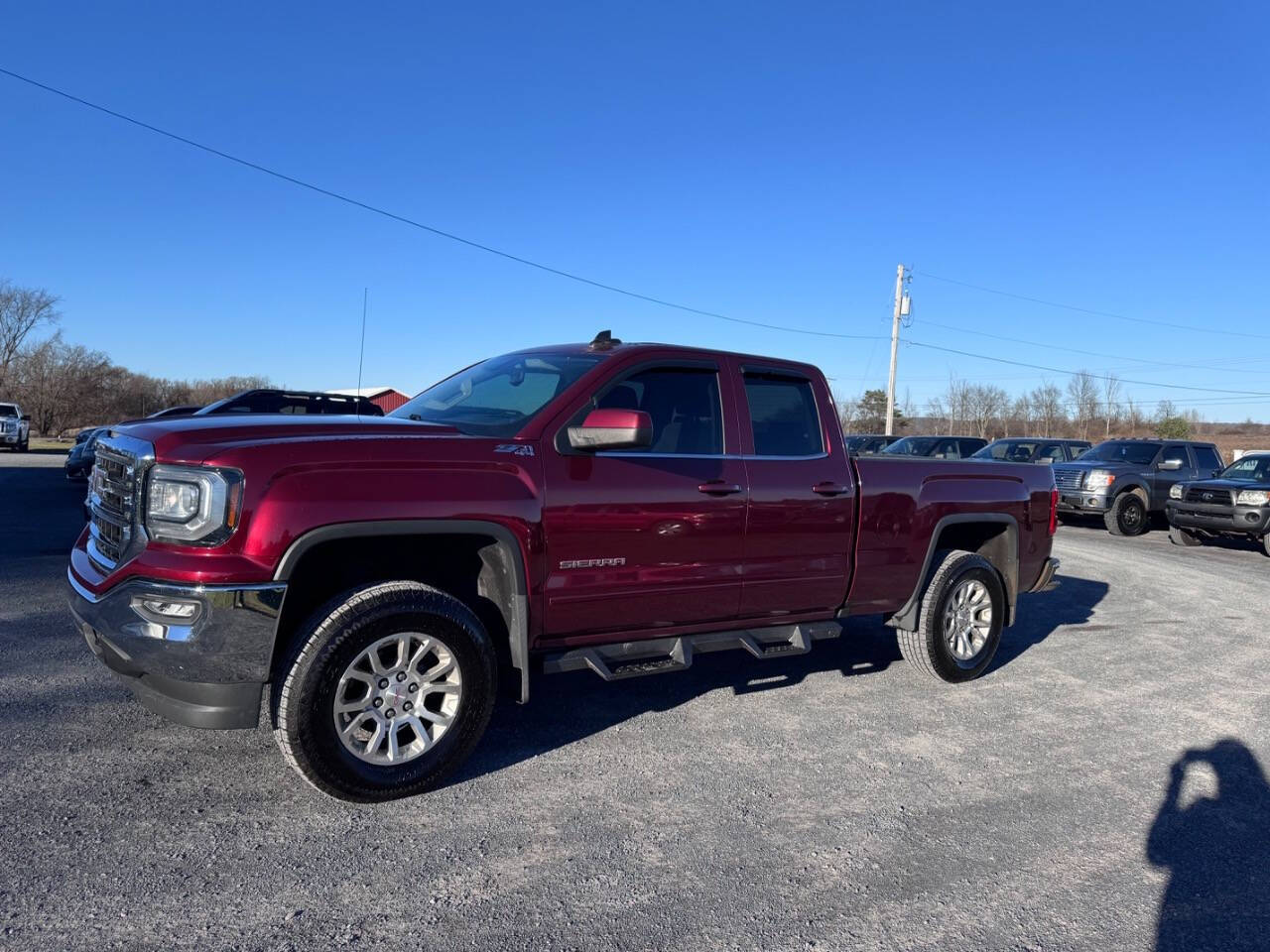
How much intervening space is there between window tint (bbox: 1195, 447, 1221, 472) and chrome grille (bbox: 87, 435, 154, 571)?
19.3 metres

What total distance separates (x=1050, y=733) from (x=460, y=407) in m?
3.67

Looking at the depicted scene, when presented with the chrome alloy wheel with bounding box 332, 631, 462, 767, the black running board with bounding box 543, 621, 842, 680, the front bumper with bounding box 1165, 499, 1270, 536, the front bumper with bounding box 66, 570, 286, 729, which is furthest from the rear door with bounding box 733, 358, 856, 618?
the front bumper with bounding box 1165, 499, 1270, 536

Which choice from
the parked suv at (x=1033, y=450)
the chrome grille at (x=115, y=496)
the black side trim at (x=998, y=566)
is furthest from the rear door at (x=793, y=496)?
the parked suv at (x=1033, y=450)

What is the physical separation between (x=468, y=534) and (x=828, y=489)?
2.20 metres

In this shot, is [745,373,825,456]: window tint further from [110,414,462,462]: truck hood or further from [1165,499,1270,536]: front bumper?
[1165,499,1270,536]: front bumper

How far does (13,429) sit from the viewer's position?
3250cm

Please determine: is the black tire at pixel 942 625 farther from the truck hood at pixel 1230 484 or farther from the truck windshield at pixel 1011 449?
the truck windshield at pixel 1011 449

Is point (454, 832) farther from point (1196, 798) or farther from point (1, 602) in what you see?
point (1, 602)

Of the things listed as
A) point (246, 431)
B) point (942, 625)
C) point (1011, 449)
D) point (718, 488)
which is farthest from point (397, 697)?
point (1011, 449)

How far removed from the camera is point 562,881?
123 inches

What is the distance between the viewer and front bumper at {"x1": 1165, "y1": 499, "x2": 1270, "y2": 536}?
1351 centimetres

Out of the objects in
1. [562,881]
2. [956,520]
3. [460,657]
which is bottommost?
[562,881]

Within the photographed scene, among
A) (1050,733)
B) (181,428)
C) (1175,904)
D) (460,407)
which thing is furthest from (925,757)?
(181,428)

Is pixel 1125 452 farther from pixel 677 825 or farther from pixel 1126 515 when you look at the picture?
pixel 677 825
